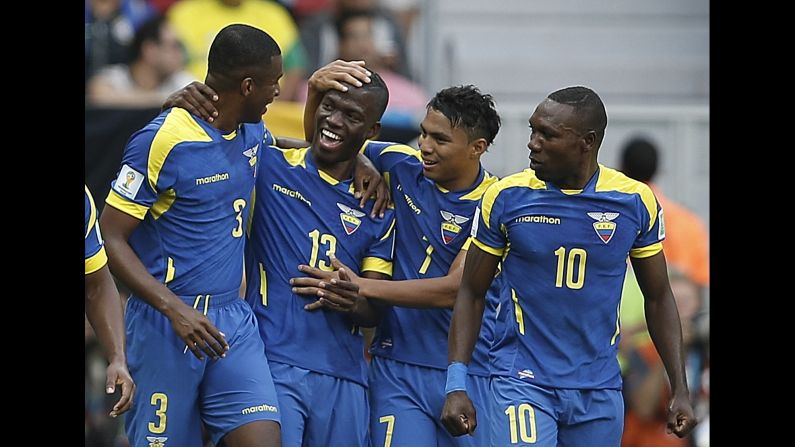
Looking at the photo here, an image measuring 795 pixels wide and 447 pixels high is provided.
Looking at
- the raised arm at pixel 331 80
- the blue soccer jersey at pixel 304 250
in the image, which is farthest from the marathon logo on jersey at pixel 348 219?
the raised arm at pixel 331 80

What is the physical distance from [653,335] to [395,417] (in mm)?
1385

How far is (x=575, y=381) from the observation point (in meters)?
6.48

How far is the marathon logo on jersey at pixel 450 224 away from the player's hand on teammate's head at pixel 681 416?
4.66ft

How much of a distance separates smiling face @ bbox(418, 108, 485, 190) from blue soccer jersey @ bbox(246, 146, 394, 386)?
0.40 metres

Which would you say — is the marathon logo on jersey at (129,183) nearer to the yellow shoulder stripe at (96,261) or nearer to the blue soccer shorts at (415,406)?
the yellow shoulder stripe at (96,261)

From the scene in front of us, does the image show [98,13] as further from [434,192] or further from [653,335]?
[653,335]

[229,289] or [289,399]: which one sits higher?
[229,289]

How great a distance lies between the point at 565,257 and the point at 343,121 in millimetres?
1322

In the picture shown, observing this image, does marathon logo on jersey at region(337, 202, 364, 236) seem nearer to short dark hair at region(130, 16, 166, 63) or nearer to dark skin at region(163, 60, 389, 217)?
dark skin at region(163, 60, 389, 217)

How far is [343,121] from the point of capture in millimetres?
6930
